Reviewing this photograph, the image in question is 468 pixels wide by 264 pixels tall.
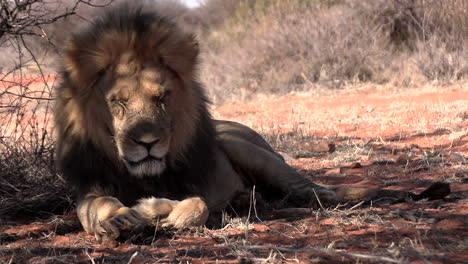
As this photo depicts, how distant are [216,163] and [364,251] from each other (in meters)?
1.49

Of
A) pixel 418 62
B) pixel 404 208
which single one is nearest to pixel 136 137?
pixel 404 208

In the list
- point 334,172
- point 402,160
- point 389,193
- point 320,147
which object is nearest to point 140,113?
point 389,193

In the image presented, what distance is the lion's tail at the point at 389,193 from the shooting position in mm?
3924

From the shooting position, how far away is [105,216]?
330cm

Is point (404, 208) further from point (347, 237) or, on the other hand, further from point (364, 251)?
point (364, 251)

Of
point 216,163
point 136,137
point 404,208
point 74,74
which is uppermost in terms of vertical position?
point 74,74

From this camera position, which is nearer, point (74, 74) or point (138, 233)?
point (138, 233)

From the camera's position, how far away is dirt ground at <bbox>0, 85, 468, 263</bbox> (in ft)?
9.26

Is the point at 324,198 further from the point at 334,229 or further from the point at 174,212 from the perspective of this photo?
the point at 174,212

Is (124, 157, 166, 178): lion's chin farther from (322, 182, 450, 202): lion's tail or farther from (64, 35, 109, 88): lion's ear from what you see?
(322, 182, 450, 202): lion's tail

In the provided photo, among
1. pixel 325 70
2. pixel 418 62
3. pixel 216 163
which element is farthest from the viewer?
pixel 325 70

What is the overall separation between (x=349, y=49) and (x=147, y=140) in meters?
13.2

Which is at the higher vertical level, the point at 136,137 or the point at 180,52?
the point at 180,52

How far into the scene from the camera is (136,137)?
3.29m
